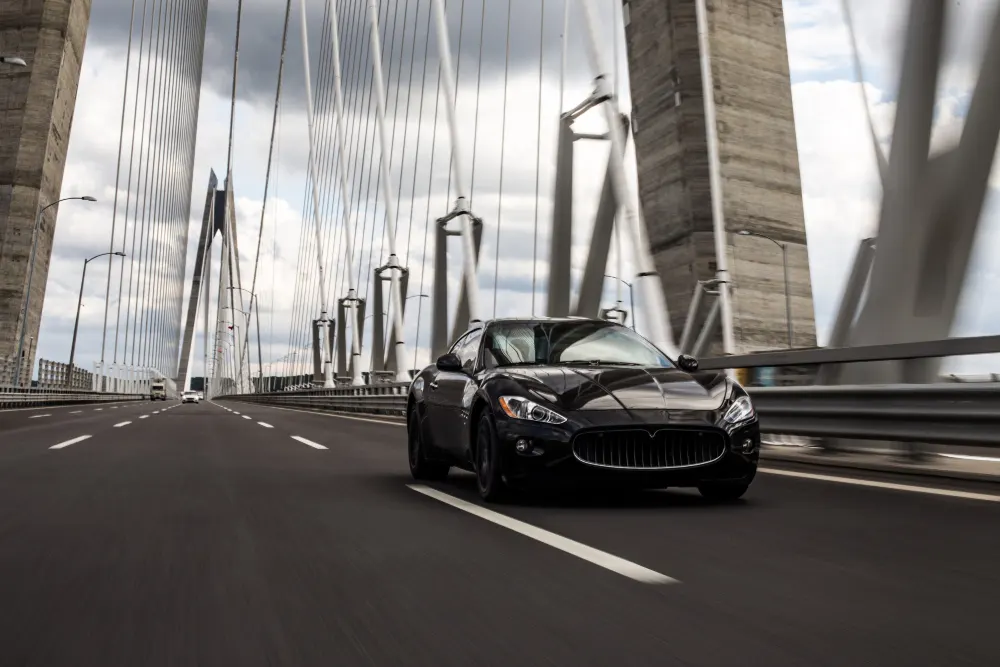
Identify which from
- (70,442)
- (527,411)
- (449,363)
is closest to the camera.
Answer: (527,411)

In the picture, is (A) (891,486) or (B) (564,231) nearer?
(A) (891,486)

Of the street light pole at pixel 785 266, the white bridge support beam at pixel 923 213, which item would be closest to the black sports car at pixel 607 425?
the white bridge support beam at pixel 923 213

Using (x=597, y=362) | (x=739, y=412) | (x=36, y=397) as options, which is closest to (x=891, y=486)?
(x=739, y=412)

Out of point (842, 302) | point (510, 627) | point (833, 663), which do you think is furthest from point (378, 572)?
point (842, 302)

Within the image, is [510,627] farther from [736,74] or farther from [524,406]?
[736,74]

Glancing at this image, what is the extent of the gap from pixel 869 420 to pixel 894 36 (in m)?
3.09

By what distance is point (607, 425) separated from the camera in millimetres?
5824

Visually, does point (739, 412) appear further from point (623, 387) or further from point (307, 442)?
point (307, 442)

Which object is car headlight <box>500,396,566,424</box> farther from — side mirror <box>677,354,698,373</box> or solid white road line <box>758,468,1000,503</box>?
solid white road line <box>758,468,1000,503</box>

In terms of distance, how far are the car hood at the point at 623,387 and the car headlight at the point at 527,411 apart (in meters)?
0.08

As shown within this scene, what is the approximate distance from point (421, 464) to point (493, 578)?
4211 millimetres

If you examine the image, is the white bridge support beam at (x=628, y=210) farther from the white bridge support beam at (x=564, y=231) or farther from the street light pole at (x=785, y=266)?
the street light pole at (x=785, y=266)

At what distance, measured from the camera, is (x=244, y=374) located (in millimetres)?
Answer: 107125

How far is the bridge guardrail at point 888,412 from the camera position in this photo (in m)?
6.79
